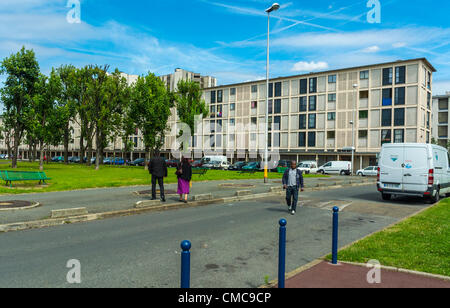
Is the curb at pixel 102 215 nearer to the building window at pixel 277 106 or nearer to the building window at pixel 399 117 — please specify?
the building window at pixel 399 117

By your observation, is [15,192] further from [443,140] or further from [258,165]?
[443,140]

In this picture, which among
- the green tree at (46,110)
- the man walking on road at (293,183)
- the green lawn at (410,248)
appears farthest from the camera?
the green tree at (46,110)

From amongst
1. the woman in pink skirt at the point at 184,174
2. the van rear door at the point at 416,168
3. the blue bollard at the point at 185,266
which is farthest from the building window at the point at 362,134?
the blue bollard at the point at 185,266

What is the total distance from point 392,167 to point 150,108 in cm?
3178

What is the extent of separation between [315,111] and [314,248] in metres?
57.6

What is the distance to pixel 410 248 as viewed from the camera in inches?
253

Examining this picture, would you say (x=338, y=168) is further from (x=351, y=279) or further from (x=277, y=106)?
(x=351, y=279)

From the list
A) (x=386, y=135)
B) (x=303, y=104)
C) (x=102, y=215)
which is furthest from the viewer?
(x=303, y=104)

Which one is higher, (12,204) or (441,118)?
(441,118)

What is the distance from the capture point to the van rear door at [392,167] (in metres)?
14.5

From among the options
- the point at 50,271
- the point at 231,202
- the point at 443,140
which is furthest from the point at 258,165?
the point at 443,140

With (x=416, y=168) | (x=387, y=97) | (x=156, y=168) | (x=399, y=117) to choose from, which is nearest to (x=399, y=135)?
(x=399, y=117)

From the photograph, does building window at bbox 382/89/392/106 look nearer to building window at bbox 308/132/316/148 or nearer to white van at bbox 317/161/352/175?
building window at bbox 308/132/316/148

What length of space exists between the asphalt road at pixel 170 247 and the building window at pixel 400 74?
1938 inches
